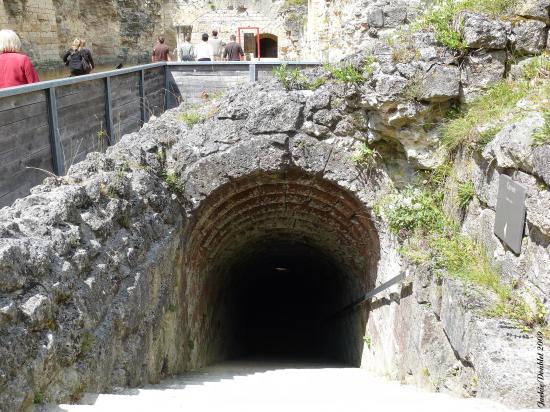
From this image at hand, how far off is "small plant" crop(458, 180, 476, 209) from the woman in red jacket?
479 centimetres

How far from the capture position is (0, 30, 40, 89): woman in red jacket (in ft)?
18.9

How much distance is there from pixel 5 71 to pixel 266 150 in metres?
2.96

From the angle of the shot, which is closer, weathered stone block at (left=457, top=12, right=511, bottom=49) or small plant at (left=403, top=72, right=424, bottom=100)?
weathered stone block at (left=457, top=12, right=511, bottom=49)

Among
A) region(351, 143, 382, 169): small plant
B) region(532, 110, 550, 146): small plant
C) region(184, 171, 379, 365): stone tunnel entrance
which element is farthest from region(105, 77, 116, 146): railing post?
region(532, 110, 550, 146): small plant

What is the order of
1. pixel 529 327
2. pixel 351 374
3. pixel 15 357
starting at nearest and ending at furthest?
pixel 15 357 → pixel 529 327 → pixel 351 374

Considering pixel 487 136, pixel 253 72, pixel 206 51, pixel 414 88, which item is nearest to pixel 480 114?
pixel 487 136

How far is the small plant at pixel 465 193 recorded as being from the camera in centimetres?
515

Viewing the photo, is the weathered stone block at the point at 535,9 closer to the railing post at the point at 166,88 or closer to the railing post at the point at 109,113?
the railing post at the point at 109,113

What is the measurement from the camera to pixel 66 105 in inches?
225

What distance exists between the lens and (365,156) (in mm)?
6109

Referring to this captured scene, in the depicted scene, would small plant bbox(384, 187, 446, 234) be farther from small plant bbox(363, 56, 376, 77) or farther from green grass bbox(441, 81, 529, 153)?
small plant bbox(363, 56, 376, 77)

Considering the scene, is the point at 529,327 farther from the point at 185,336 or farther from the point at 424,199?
the point at 185,336

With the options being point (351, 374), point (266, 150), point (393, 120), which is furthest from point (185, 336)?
point (393, 120)

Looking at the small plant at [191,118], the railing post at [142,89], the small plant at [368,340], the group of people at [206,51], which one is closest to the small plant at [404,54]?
the small plant at [191,118]
